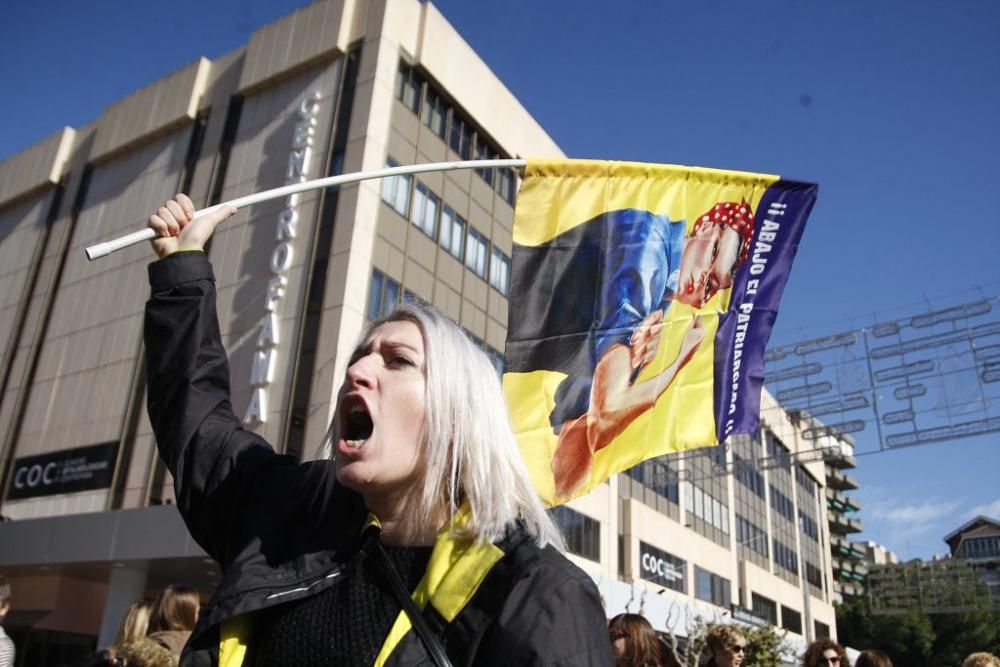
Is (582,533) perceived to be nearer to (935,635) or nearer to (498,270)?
(498,270)

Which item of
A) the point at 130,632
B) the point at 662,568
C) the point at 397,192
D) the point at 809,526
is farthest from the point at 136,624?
the point at 809,526

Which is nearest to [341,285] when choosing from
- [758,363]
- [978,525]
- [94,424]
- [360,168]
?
[360,168]

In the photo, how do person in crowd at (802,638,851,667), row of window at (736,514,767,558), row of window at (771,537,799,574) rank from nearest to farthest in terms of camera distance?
person in crowd at (802,638,851,667) → row of window at (736,514,767,558) → row of window at (771,537,799,574)

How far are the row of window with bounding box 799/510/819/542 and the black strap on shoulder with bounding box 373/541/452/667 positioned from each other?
62622 mm

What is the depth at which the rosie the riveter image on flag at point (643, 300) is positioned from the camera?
610 centimetres

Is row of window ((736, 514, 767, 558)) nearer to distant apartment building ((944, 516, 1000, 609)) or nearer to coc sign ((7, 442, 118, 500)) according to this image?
coc sign ((7, 442, 118, 500))

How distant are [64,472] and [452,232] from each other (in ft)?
45.7

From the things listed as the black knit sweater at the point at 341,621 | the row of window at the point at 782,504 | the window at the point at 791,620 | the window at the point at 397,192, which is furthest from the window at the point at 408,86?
the window at the point at 791,620

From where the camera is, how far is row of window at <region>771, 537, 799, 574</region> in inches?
2079

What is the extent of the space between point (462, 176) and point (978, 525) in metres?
101

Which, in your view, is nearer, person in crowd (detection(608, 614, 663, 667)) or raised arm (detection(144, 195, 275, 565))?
raised arm (detection(144, 195, 275, 565))

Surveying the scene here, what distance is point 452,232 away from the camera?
27.2 m

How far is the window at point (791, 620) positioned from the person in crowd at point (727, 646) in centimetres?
4974

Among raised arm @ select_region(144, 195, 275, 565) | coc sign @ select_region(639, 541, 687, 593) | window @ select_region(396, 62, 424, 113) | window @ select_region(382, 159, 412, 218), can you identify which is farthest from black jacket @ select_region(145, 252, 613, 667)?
coc sign @ select_region(639, 541, 687, 593)
